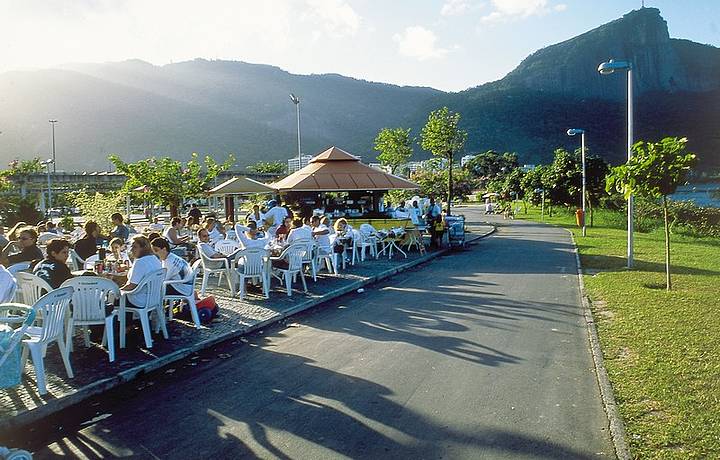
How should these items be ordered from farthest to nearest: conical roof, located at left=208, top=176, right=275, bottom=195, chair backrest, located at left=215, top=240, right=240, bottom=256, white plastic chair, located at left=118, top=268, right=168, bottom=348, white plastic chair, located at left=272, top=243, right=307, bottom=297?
1. conical roof, located at left=208, top=176, right=275, bottom=195
2. chair backrest, located at left=215, top=240, right=240, bottom=256
3. white plastic chair, located at left=272, top=243, right=307, bottom=297
4. white plastic chair, located at left=118, top=268, right=168, bottom=348

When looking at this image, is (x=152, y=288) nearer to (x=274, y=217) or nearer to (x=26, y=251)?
(x=26, y=251)

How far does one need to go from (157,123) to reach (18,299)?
385 feet

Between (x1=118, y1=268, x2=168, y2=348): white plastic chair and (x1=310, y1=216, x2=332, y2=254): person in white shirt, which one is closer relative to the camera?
(x1=118, y1=268, x2=168, y2=348): white plastic chair

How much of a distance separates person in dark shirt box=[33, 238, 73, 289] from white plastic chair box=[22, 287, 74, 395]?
2.59 ft

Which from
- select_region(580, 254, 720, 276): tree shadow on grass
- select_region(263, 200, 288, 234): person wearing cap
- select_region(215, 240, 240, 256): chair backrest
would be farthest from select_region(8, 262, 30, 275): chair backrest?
select_region(580, 254, 720, 276): tree shadow on grass

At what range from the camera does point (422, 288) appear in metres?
11.5

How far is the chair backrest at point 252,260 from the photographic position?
32.2 ft

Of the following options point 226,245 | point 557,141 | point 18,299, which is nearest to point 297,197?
point 226,245

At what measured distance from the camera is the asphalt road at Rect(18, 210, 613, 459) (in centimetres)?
432

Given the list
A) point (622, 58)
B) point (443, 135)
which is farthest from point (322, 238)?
point (622, 58)

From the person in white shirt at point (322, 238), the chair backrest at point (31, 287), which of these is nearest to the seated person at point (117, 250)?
the chair backrest at point (31, 287)

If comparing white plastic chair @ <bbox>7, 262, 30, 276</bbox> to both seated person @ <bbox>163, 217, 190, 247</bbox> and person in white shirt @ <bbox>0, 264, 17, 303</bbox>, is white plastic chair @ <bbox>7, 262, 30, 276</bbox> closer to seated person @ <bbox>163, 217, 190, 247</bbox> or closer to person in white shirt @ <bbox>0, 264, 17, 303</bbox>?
person in white shirt @ <bbox>0, 264, 17, 303</bbox>

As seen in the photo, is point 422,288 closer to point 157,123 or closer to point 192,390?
point 192,390

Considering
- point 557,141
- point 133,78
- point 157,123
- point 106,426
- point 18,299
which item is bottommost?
point 106,426
